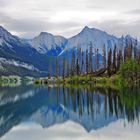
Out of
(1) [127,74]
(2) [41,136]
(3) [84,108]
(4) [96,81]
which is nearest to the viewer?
(2) [41,136]

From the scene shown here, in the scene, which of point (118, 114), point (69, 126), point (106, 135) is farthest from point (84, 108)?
point (106, 135)

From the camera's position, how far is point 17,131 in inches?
1705

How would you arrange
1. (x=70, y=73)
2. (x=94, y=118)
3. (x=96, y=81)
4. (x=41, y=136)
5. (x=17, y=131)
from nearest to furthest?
(x=41, y=136), (x=17, y=131), (x=94, y=118), (x=96, y=81), (x=70, y=73)

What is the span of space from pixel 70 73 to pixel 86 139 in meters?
156

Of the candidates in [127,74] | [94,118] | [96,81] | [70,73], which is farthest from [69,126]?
[70,73]

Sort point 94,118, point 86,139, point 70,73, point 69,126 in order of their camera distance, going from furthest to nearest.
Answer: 1. point 70,73
2. point 94,118
3. point 69,126
4. point 86,139

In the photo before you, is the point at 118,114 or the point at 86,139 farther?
the point at 118,114

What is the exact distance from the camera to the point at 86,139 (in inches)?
1421

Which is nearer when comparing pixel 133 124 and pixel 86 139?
pixel 86 139

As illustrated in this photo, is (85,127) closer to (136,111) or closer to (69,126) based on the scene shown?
(69,126)

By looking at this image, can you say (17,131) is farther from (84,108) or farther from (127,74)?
(127,74)

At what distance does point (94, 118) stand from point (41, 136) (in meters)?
15.5

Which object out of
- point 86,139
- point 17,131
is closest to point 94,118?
point 17,131

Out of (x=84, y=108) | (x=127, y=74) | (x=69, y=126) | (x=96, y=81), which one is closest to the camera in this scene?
(x=69, y=126)
